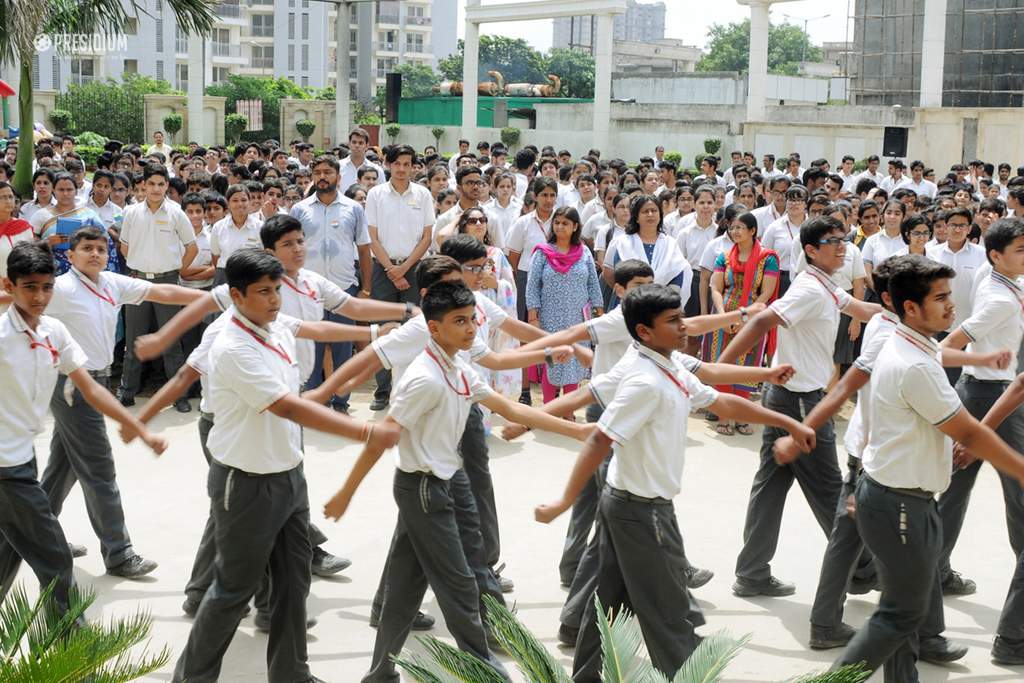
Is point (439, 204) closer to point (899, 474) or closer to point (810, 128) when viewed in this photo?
point (899, 474)

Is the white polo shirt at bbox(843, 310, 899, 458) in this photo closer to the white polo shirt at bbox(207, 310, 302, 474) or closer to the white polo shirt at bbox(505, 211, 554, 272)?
the white polo shirt at bbox(207, 310, 302, 474)

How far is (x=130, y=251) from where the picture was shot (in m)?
10.3

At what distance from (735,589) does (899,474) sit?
1738 mm

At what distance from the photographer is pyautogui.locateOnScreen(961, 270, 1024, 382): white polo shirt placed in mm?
5941

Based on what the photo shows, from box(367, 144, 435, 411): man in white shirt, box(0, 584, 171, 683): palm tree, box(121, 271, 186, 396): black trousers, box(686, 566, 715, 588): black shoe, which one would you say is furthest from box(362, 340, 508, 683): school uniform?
box(121, 271, 186, 396): black trousers

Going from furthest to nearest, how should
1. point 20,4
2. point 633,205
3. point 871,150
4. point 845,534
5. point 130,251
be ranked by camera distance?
1. point 871,150
2. point 20,4
3. point 130,251
4. point 633,205
5. point 845,534

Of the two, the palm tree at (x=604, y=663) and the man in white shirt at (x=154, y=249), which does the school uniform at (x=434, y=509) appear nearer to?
the palm tree at (x=604, y=663)

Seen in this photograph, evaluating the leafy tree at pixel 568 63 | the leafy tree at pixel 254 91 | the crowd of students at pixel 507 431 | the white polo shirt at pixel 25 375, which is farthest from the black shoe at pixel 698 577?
the leafy tree at pixel 568 63

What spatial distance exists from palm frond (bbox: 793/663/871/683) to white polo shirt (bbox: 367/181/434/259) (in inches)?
261

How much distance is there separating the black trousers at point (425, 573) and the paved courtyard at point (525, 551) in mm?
412

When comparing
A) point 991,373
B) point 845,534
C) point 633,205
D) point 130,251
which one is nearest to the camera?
point 845,534

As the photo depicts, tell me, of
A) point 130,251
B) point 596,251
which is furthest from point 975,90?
point 130,251

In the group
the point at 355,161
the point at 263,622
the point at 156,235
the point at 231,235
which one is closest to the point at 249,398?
the point at 263,622

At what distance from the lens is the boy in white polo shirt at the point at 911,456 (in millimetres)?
4609
